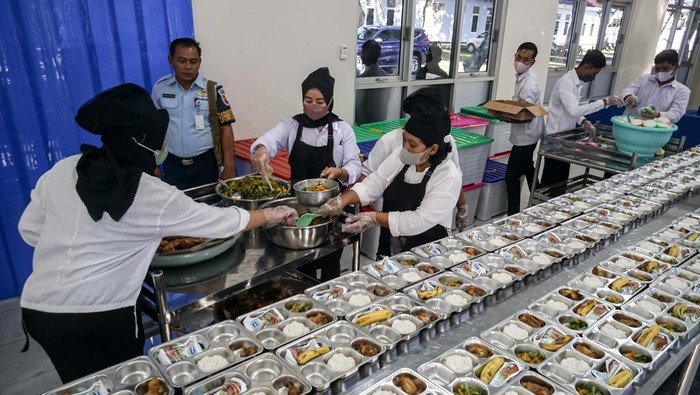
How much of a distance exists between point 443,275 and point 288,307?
613 millimetres

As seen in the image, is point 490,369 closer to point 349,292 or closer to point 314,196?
point 349,292

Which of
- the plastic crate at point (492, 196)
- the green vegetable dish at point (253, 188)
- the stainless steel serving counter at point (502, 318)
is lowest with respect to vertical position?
the plastic crate at point (492, 196)

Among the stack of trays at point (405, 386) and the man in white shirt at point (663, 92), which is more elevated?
the man in white shirt at point (663, 92)

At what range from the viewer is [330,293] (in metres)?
1.67

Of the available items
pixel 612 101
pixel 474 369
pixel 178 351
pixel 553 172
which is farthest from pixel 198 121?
pixel 612 101

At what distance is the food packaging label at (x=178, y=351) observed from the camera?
1310 millimetres

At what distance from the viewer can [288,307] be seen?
5.24 feet

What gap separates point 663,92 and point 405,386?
15.4ft

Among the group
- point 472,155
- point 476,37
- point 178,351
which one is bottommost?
point 472,155

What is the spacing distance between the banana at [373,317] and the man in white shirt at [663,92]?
398 centimetres

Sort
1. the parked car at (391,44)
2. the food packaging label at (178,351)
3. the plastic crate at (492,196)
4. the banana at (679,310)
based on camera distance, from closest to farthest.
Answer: the food packaging label at (178,351), the banana at (679,310), the plastic crate at (492,196), the parked car at (391,44)

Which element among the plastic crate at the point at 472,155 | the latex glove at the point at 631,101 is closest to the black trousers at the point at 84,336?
the plastic crate at the point at 472,155

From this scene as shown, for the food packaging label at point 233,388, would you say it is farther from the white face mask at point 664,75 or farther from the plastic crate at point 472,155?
the white face mask at point 664,75

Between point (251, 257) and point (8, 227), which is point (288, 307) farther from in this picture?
point (8, 227)
